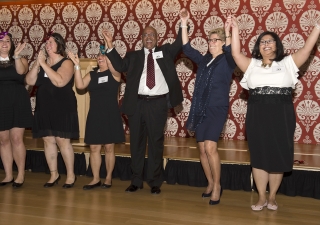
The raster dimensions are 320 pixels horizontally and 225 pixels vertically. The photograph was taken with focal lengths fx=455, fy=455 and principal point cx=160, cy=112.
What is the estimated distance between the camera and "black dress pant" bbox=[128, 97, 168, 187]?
438 cm

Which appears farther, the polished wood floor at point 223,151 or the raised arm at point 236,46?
the polished wood floor at point 223,151

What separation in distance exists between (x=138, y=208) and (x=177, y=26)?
332 centimetres

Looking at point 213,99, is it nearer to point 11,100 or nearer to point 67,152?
point 67,152

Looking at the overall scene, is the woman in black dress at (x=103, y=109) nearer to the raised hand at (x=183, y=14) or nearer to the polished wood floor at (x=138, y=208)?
the polished wood floor at (x=138, y=208)

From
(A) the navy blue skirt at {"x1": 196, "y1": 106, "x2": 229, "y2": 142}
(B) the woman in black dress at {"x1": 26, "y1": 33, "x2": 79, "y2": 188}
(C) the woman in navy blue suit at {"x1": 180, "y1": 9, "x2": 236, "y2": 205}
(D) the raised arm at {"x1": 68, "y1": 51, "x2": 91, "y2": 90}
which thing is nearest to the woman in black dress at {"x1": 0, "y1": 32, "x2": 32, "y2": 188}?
(B) the woman in black dress at {"x1": 26, "y1": 33, "x2": 79, "y2": 188}

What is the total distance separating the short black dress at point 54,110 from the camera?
4.54m

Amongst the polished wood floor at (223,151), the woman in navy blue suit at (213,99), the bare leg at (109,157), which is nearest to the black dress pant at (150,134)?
the bare leg at (109,157)

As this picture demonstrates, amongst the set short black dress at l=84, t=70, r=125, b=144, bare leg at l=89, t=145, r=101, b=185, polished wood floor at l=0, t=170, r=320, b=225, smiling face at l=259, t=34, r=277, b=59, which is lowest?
polished wood floor at l=0, t=170, r=320, b=225

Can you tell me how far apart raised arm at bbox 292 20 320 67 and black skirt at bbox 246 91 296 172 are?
0.31 metres

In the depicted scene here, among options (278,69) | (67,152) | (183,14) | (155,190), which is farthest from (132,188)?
(278,69)

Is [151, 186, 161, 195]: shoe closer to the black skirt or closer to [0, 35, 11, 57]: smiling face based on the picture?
the black skirt

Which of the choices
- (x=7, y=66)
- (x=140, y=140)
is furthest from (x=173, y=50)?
(x=7, y=66)

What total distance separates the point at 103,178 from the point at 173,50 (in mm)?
1806

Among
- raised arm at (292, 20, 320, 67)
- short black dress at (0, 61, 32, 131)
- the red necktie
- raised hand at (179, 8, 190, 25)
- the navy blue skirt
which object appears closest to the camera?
raised arm at (292, 20, 320, 67)
